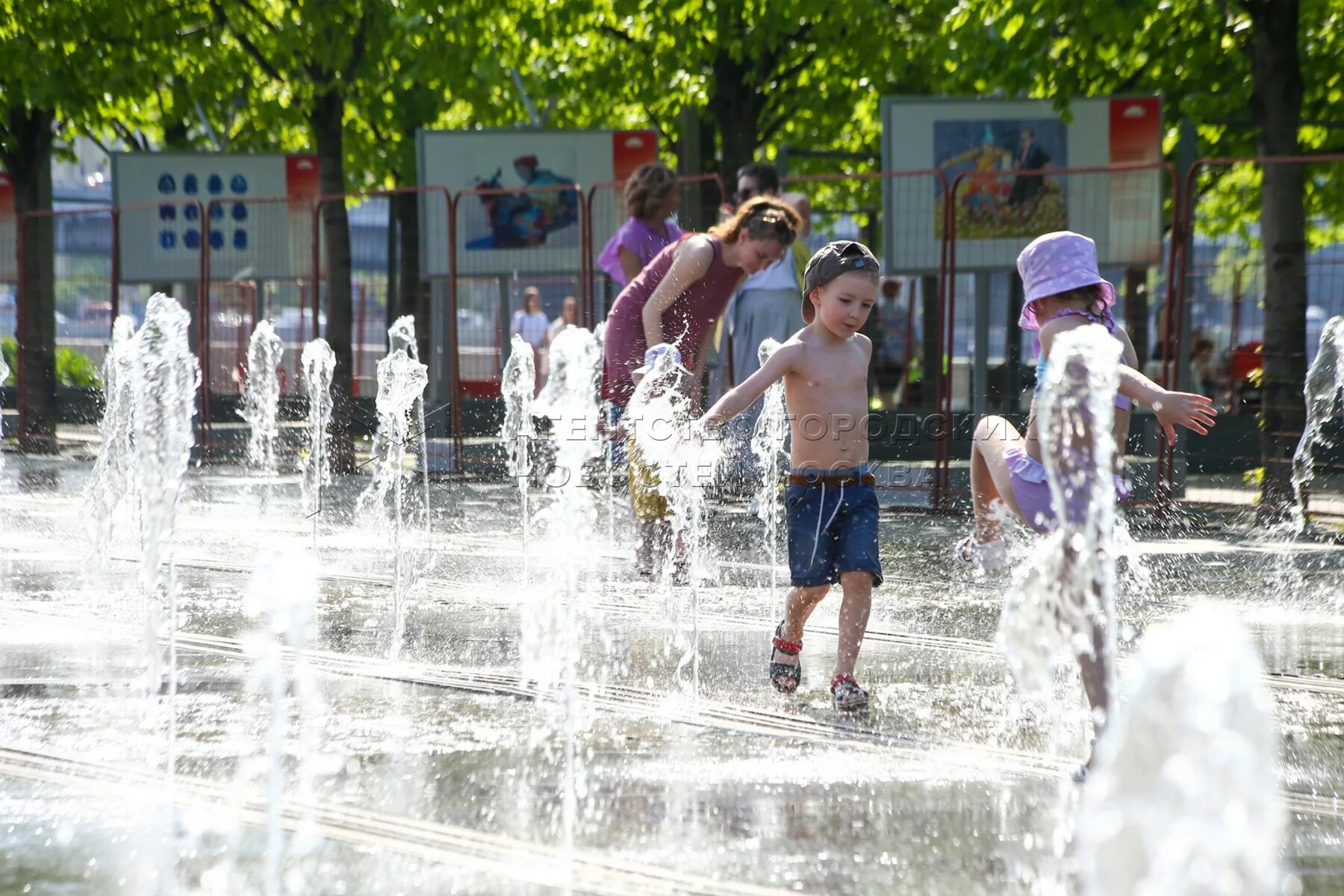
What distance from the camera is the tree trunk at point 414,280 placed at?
15.0 meters

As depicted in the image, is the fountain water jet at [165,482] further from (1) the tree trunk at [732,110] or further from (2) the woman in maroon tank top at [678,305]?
(1) the tree trunk at [732,110]

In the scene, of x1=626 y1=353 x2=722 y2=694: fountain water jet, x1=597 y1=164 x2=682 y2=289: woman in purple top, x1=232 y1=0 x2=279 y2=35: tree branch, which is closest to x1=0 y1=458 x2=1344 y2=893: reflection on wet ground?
x1=626 y1=353 x2=722 y2=694: fountain water jet

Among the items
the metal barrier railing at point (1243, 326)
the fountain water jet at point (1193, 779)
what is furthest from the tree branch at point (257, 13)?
the fountain water jet at point (1193, 779)

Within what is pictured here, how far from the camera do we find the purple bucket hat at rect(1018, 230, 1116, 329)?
175 inches

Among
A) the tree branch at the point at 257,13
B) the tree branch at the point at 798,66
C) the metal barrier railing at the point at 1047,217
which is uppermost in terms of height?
the tree branch at the point at 798,66

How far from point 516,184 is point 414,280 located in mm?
2521

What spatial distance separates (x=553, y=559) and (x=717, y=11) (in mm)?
7956

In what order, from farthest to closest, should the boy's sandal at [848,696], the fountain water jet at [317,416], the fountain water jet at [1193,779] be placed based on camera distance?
the fountain water jet at [317,416] < the boy's sandal at [848,696] < the fountain water jet at [1193,779]

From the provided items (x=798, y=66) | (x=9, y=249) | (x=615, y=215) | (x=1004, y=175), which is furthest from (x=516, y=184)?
(x=9, y=249)

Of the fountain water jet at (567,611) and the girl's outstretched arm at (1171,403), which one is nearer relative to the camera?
the girl's outstretched arm at (1171,403)

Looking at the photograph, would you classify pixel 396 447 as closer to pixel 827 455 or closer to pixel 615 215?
pixel 615 215

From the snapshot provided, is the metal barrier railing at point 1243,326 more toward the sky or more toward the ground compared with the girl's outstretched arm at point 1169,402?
more toward the sky

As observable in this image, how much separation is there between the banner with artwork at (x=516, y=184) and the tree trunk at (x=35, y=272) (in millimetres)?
4327

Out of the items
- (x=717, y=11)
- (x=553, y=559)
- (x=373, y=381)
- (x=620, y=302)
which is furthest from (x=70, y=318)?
(x=620, y=302)
